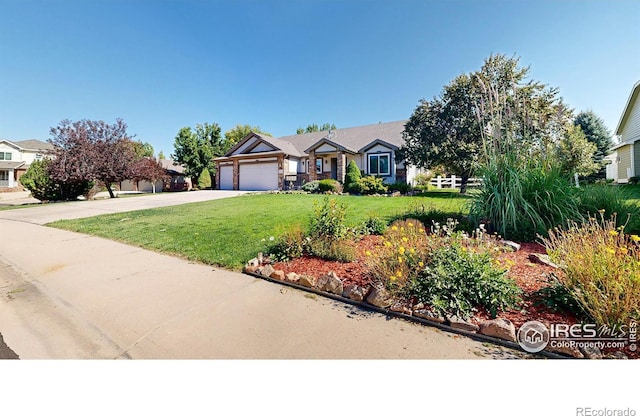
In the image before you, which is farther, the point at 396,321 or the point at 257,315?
the point at 257,315

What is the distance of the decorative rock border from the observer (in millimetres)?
1986

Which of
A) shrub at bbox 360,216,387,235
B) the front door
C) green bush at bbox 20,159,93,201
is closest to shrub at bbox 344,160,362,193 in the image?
the front door

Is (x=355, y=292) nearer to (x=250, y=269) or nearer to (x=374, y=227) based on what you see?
(x=250, y=269)

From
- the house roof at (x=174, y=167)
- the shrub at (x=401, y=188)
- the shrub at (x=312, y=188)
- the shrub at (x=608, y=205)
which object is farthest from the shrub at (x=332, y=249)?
the house roof at (x=174, y=167)

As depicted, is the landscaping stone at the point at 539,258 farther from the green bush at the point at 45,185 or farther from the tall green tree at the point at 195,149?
the tall green tree at the point at 195,149

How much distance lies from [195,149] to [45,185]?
1347cm

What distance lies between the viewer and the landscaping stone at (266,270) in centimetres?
350

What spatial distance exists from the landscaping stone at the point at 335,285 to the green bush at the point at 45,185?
21.6m

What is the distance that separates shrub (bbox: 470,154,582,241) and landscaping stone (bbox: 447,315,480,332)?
2766 mm

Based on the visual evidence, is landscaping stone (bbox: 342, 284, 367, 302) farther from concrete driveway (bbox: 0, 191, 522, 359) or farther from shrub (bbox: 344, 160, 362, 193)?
shrub (bbox: 344, 160, 362, 193)
